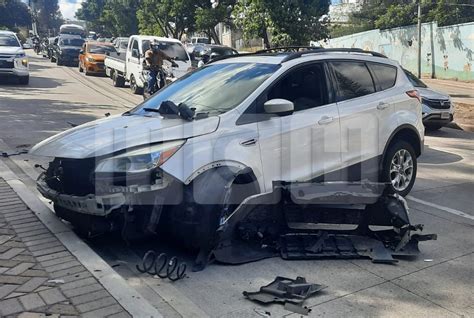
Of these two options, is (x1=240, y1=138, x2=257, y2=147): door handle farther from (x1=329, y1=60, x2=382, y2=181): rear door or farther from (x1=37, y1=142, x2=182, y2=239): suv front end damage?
(x1=329, y1=60, x2=382, y2=181): rear door

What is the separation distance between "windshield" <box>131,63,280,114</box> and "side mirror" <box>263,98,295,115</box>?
0.86ft

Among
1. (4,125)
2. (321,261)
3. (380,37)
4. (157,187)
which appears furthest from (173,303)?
(380,37)

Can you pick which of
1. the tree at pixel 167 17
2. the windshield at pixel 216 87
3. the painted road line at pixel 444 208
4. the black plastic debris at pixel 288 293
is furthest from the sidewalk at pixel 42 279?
the tree at pixel 167 17

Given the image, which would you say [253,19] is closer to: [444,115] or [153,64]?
[153,64]

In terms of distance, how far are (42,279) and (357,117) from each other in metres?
3.72

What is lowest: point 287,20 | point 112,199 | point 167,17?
point 112,199

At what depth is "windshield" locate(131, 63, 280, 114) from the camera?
4988mm

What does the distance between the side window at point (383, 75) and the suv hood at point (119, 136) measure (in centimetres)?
257

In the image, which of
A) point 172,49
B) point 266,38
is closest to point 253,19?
point 266,38

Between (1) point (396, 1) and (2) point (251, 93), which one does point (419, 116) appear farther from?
(1) point (396, 1)

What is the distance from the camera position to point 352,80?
5.94m

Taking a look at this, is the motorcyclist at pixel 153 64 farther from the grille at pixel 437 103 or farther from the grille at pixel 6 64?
the grille at pixel 437 103

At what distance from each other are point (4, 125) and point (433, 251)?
29.9 feet

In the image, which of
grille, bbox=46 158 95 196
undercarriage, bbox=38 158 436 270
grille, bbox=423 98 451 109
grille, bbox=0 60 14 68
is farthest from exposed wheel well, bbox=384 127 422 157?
grille, bbox=0 60 14 68
